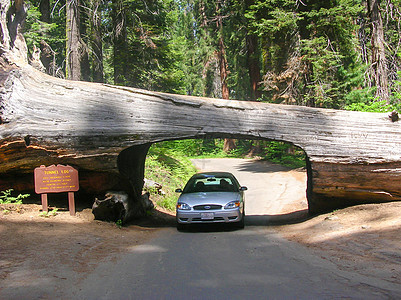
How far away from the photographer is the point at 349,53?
76.3 feet

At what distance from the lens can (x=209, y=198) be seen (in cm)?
980

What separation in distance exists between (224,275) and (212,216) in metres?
4.04

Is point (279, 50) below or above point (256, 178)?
above

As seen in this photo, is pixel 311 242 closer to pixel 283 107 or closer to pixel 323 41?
pixel 283 107

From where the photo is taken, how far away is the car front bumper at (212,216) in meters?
9.41

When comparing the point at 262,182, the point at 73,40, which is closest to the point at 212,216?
the point at 262,182

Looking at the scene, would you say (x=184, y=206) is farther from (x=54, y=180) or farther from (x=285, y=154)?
(x=285, y=154)

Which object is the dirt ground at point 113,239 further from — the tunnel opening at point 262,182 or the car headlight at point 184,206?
the tunnel opening at point 262,182

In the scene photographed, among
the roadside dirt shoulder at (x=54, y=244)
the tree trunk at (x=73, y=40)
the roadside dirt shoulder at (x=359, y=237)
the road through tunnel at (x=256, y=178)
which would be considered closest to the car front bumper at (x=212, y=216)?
the roadside dirt shoulder at (x=54, y=244)

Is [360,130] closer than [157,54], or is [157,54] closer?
[360,130]

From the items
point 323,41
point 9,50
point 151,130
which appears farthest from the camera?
point 323,41

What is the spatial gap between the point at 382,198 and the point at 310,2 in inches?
633

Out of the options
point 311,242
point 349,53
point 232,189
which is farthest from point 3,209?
point 349,53

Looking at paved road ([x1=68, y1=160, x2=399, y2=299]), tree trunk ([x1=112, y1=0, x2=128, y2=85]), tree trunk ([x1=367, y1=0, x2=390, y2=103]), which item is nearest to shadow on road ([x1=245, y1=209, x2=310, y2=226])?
paved road ([x1=68, y1=160, x2=399, y2=299])
